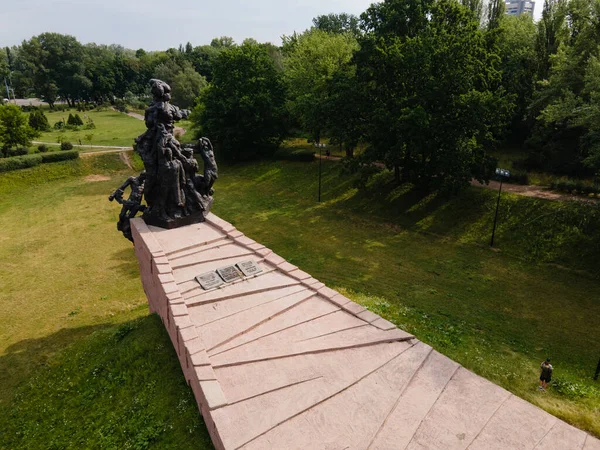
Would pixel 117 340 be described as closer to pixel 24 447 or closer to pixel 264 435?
pixel 24 447

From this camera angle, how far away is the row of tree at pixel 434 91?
2762cm

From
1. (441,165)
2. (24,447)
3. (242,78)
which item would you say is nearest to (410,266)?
(441,165)

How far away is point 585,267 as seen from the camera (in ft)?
76.2

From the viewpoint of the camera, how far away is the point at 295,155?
45625 mm

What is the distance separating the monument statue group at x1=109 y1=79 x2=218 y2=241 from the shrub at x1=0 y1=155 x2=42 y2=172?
32793 mm

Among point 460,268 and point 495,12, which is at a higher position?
point 495,12

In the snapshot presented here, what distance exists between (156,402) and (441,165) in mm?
23690

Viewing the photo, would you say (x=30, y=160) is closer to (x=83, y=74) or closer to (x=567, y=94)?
(x=567, y=94)

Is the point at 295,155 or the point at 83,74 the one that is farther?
the point at 83,74

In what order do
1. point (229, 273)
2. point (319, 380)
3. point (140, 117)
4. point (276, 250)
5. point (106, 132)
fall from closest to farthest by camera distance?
1. point (319, 380)
2. point (229, 273)
3. point (276, 250)
4. point (106, 132)
5. point (140, 117)

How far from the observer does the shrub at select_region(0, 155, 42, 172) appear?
136 feet

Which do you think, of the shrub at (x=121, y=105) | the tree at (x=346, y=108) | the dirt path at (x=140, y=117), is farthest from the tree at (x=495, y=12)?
the shrub at (x=121, y=105)

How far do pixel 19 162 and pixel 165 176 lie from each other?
35599 mm

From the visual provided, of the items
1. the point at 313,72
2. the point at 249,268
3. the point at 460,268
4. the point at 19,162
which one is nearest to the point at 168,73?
the point at 19,162
